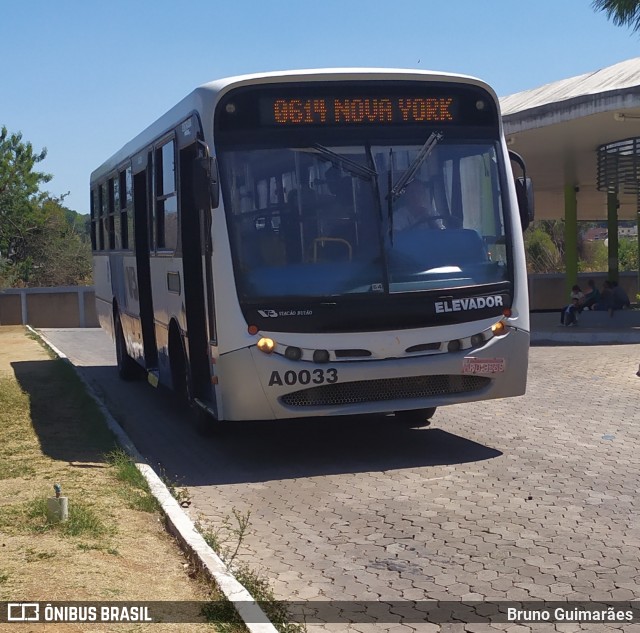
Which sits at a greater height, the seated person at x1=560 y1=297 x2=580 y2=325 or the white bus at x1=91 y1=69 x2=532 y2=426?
the white bus at x1=91 y1=69 x2=532 y2=426

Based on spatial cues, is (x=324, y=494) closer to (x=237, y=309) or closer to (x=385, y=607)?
(x=237, y=309)

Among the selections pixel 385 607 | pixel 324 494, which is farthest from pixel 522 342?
pixel 385 607

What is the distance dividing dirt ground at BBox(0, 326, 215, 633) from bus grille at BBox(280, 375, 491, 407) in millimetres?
1785

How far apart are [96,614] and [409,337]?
15.8ft

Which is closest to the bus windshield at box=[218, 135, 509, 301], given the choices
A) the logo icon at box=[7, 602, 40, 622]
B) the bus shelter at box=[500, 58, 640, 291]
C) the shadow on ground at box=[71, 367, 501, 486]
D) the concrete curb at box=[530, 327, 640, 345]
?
the shadow on ground at box=[71, 367, 501, 486]

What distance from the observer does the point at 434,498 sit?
Answer: 8227mm

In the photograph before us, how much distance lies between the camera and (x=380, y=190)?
972 centimetres

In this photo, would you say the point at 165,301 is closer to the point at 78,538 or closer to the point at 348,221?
the point at 348,221

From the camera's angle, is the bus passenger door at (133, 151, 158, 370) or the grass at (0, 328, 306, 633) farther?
the bus passenger door at (133, 151, 158, 370)

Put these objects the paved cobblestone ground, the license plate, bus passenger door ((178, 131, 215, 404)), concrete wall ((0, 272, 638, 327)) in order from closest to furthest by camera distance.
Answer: the paved cobblestone ground < the license plate < bus passenger door ((178, 131, 215, 404)) < concrete wall ((0, 272, 638, 327))

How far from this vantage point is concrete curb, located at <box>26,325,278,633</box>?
5223 mm

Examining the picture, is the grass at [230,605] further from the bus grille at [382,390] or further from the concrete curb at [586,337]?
the concrete curb at [586,337]

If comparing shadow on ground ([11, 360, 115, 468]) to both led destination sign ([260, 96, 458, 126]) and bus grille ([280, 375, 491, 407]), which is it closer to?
bus grille ([280, 375, 491, 407])

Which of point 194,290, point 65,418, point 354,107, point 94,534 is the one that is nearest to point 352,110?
point 354,107
